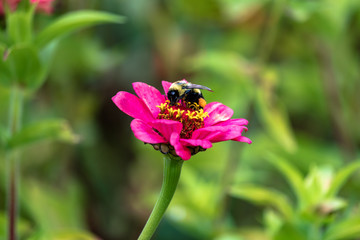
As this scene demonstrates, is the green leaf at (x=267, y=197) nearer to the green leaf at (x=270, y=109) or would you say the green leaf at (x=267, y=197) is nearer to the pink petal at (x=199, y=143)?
the green leaf at (x=270, y=109)

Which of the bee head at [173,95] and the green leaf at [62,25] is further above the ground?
the green leaf at [62,25]

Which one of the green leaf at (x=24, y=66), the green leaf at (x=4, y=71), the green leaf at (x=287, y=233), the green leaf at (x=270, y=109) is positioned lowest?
the green leaf at (x=287, y=233)

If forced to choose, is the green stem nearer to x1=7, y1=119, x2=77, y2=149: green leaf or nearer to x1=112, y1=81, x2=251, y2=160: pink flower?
x1=7, y1=119, x2=77, y2=149: green leaf

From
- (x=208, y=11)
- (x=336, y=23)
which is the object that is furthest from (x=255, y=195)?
(x=208, y=11)

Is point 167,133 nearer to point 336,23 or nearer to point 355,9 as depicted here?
point 336,23

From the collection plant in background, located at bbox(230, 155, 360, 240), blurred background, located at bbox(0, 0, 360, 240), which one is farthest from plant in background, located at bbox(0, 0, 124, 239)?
plant in background, located at bbox(230, 155, 360, 240)

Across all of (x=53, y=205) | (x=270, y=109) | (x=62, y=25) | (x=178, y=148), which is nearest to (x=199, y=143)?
(x=178, y=148)

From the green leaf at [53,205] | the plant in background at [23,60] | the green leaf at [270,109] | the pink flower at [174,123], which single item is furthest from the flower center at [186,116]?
the green leaf at [53,205]
